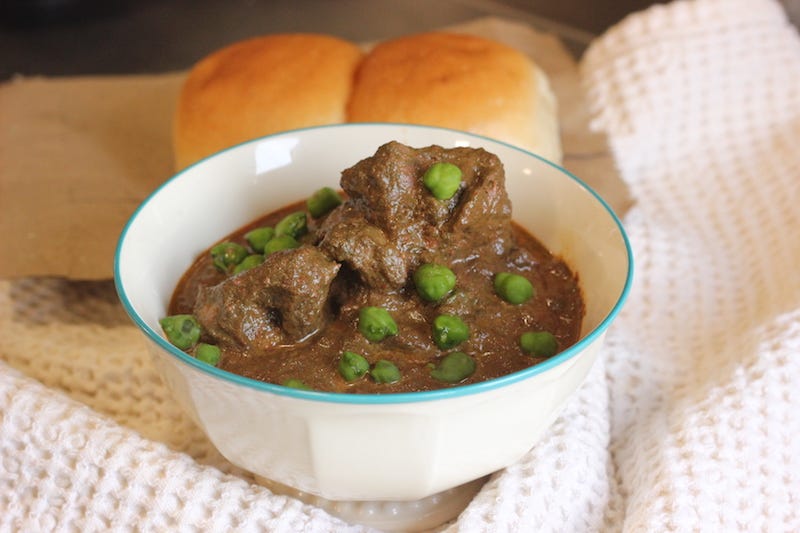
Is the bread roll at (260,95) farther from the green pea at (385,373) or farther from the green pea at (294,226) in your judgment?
the green pea at (385,373)

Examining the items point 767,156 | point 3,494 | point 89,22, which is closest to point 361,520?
point 3,494

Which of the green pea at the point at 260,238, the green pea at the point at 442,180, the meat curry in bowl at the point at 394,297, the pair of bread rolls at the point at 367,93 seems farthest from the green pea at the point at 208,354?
the pair of bread rolls at the point at 367,93

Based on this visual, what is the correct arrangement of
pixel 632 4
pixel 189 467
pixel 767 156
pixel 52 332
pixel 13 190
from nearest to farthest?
pixel 189 467, pixel 52 332, pixel 767 156, pixel 13 190, pixel 632 4

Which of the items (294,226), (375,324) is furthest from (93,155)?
(375,324)

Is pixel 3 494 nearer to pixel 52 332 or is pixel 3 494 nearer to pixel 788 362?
pixel 52 332

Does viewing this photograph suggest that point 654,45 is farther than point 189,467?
Yes

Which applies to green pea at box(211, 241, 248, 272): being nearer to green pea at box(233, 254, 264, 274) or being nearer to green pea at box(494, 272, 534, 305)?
green pea at box(233, 254, 264, 274)
